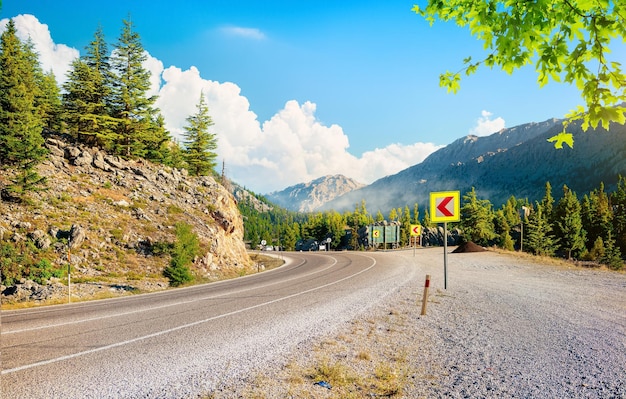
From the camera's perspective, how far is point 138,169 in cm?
3459

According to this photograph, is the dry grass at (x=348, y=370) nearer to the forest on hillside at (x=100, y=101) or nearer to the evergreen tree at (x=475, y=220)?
the forest on hillside at (x=100, y=101)

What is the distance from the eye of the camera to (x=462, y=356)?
18.9 ft

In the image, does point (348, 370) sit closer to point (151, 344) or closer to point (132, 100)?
point (151, 344)

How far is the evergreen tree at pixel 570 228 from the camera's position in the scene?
61.4 m

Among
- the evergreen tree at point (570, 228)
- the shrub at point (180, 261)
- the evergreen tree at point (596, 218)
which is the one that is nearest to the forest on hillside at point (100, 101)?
the shrub at point (180, 261)

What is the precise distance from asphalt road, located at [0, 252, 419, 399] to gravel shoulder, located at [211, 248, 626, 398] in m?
0.70

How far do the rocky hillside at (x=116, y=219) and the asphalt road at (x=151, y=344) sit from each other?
9.40 m

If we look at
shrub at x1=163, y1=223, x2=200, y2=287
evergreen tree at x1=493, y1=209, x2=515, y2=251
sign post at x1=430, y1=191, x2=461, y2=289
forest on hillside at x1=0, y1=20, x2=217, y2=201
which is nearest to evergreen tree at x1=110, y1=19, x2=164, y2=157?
forest on hillside at x1=0, y1=20, x2=217, y2=201

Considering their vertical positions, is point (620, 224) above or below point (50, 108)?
below

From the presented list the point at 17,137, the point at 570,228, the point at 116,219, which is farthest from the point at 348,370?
the point at 570,228

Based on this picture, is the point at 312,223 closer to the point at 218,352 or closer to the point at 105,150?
the point at 105,150

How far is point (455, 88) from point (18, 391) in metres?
7.57

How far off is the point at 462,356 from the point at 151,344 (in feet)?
19.8

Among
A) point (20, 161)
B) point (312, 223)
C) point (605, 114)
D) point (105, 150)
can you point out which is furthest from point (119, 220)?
point (312, 223)
